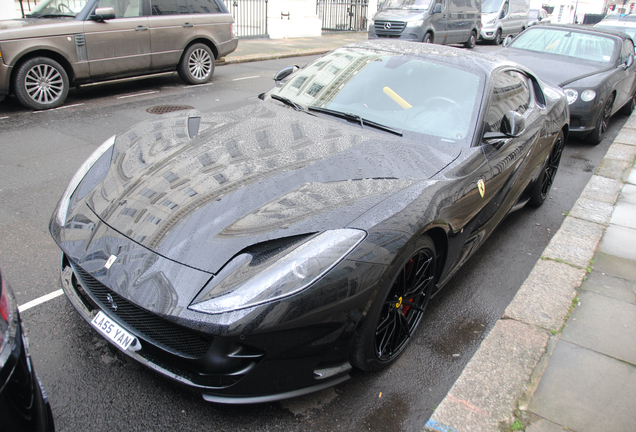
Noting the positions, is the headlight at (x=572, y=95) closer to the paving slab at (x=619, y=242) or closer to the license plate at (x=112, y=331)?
the paving slab at (x=619, y=242)

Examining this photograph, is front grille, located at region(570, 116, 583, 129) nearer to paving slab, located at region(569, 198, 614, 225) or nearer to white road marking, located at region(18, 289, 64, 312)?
paving slab, located at region(569, 198, 614, 225)

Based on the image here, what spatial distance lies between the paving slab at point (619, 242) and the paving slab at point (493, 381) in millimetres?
1786

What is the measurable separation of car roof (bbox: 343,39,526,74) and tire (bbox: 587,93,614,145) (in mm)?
4251

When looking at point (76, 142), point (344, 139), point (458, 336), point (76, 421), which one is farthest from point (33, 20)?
point (458, 336)

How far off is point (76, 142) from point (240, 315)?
499 centimetres

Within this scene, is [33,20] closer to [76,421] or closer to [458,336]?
[76,421]

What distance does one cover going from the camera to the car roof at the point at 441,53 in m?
3.74

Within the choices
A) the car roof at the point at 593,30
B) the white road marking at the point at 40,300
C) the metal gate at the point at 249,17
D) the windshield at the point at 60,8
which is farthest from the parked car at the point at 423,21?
the white road marking at the point at 40,300

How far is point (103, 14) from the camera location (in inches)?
296

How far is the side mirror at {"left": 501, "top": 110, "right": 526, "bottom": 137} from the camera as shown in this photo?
10.9ft

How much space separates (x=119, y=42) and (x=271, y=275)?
7395mm

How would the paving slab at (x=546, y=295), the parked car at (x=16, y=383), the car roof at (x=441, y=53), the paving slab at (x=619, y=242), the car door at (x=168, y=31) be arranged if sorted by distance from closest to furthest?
the parked car at (x=16, y=383), the paving slab at (x=546, y=295), the car roof at (x=441, y=53), the paving slab at (x=619, y=242), the car door at (x=168, y=31)

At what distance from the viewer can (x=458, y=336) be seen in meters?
3.07

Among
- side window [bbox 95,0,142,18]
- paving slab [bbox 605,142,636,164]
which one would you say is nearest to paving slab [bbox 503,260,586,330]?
paving slab [bbox 605,142,636,164]
